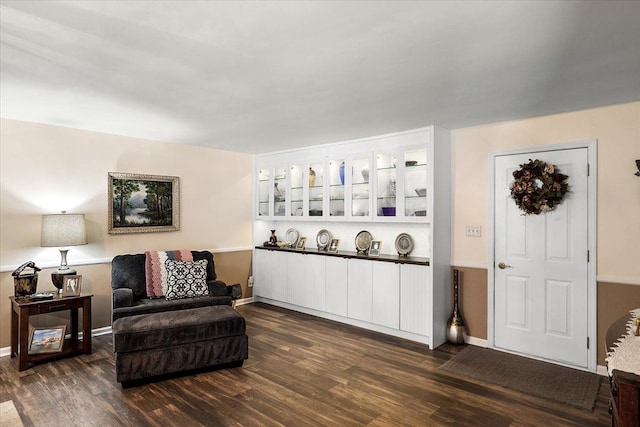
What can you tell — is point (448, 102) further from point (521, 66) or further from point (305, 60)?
point (305, 60)

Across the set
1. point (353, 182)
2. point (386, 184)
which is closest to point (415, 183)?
point (386, 184)

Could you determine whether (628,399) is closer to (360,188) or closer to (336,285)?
(360,188)

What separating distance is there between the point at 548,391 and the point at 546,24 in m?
2.76

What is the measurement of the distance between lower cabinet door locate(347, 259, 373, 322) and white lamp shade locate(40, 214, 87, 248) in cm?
308

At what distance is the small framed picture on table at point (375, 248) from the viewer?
4801mm

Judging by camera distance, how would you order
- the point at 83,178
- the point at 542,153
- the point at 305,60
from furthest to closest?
1. the point at 83,178
2. the point at 542,153
3. the point at 305,60

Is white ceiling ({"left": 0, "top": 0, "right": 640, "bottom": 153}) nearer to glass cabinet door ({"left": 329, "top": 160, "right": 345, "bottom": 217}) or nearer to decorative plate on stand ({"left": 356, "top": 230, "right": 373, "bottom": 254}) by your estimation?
glass cabinet door ({"left": 329, "top": 160, "right": 345, "bottom": 217})

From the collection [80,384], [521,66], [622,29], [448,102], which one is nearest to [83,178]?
[80,384]

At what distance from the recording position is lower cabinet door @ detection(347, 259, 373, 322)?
456cm

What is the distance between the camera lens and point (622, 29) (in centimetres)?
190

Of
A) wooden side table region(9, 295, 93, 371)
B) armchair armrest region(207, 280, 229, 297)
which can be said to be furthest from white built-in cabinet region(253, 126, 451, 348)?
wooden side table region(9, 295, 93, 371)

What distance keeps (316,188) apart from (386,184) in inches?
46.6

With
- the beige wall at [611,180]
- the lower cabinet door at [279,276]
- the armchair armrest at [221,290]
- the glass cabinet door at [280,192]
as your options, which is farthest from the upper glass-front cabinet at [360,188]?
the armchair armrest at [221,290]

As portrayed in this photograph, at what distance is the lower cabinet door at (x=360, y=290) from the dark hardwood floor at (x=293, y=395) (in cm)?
70
